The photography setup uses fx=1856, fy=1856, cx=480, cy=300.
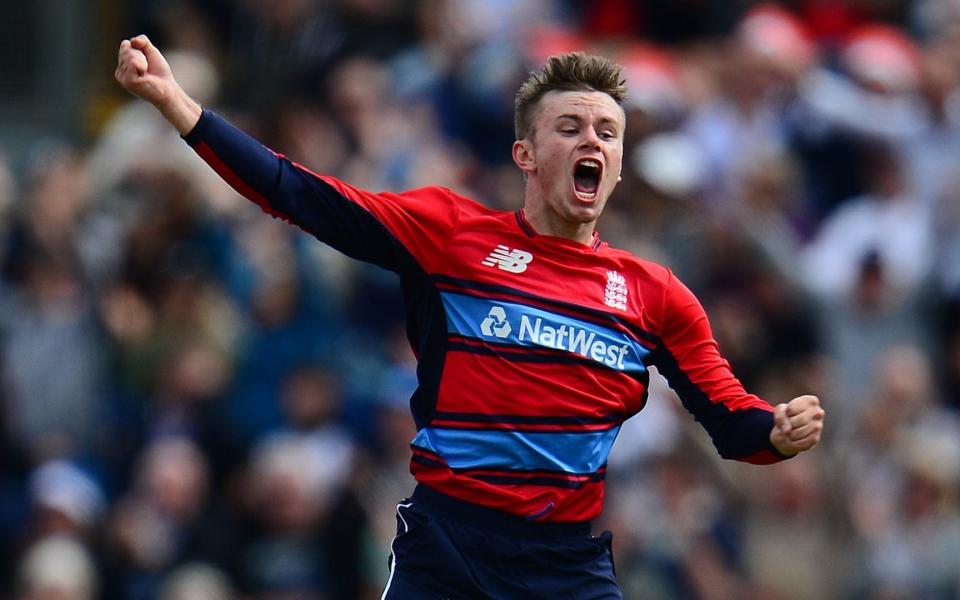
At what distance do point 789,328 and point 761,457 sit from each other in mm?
4756

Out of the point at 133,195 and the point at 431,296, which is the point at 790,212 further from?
the point at 431,296

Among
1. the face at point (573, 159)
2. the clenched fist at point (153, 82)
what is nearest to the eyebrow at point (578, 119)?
the face at point (573, 159)

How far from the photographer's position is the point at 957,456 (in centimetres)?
1059

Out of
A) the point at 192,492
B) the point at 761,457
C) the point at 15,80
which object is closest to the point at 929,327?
the point at 192,492

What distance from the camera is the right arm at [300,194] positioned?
18.8 ft

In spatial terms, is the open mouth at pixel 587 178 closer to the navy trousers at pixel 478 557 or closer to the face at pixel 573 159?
the face at pixel 573 159

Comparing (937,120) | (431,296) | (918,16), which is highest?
(918,16)

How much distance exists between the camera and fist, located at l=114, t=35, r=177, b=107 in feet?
18.6

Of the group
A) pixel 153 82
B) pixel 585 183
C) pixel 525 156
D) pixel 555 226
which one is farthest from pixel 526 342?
pixel 153 82

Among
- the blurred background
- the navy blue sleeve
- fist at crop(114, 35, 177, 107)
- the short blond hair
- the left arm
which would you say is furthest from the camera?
the blurred background

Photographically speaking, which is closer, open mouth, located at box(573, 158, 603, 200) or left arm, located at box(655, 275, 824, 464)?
left arm, located at box(655, 275, 824, 464)

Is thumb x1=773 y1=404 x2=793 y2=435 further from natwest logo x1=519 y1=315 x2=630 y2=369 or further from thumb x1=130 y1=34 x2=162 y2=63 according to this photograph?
thumb x1=130 y1=34 x2=162 y2=63

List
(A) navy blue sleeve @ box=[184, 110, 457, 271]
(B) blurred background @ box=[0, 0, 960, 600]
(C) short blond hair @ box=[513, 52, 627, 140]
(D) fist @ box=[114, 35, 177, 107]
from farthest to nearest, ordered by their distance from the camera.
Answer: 1. (B) blurred background @ box=[0, 0, 960, 600]
2. (C) short blond hair @ box=[513, 52, 627, 140]
3. (A) navy blue sleeve @ box=[184, 110, 457, 271]
4. (D) fist @ box=[114, 35, 177, 107]

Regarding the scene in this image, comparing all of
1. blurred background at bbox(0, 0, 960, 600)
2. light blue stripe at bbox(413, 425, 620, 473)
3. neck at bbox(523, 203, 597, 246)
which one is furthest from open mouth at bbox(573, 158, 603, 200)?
blurred background at bbox(0, 0, 960, 600)
